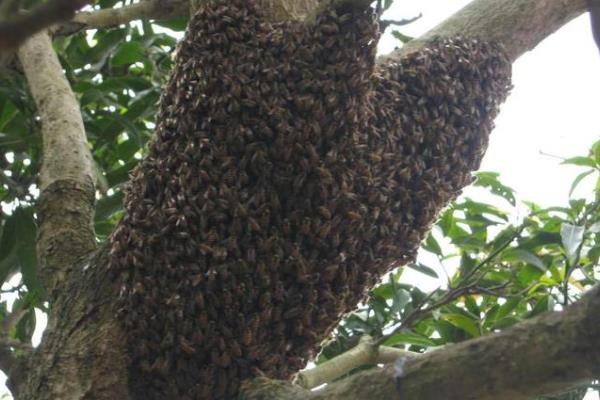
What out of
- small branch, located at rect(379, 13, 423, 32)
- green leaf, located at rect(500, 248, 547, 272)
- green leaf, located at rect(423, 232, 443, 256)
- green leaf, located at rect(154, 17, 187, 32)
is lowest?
green leaf, located at rect(500, 248, 547, 272)

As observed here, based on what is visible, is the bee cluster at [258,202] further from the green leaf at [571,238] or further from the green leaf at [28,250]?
the green leaf at [28,250]

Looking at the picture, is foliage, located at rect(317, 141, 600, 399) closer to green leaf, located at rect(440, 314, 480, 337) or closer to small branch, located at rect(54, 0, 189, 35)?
green leaf, located at rect(440, 314, 480, 337)

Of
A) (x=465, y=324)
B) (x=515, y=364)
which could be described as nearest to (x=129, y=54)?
(x=465, y=324)

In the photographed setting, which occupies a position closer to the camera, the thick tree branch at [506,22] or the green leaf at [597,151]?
the thick tree branch at [506,22]

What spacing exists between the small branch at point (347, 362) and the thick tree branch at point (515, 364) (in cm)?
105

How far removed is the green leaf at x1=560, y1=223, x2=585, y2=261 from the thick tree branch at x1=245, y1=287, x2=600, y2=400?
5.29 ft

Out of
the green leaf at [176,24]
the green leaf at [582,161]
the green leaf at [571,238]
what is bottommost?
the green leaf at [571,238]

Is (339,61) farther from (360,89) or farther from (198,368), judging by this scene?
(198,368)

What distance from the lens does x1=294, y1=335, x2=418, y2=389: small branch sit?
9.32ft

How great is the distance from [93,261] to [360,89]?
0.86 m

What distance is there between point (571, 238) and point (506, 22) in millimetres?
779

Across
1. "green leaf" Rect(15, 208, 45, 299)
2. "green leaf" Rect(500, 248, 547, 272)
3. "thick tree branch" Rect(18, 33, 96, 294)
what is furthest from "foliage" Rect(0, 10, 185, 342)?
"green leaf" Rect(500, 248, 547, 272)

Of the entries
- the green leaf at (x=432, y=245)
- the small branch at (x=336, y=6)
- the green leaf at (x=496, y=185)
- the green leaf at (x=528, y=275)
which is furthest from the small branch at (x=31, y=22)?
the green leaf at (x=496, y=185)

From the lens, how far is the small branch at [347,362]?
284 cm
